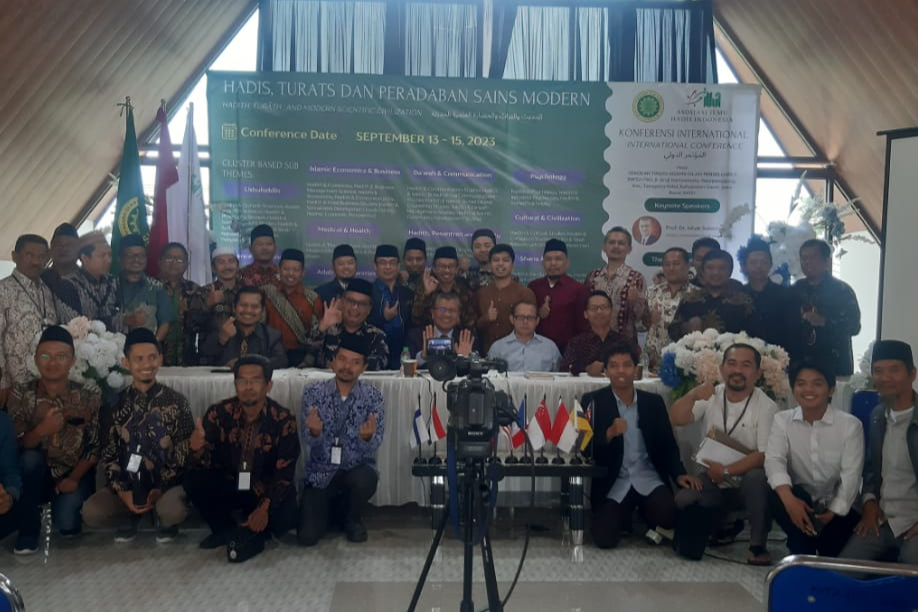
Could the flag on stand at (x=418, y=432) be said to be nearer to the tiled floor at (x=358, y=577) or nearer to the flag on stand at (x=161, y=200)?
the tiled floor at (x=358, y=577)

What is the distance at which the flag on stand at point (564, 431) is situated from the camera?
3.68m

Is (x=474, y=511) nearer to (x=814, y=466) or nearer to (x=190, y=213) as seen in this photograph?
(x=814, y=466)

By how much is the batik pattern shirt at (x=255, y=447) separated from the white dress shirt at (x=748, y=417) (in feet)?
6.53

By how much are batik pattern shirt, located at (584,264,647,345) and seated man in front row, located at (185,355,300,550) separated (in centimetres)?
221

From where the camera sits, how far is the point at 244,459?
362 centimetres

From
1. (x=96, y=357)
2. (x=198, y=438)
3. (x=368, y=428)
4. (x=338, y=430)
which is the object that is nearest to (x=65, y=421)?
(x=96, y=357)

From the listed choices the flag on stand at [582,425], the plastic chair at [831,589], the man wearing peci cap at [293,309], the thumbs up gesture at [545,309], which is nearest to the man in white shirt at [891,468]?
the flag on stand at [582,425]

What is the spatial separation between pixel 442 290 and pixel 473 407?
2.54 metres

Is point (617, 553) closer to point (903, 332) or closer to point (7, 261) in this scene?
point (903, 332)

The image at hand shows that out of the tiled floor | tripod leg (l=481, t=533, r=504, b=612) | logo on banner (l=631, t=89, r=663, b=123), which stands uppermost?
logo on banner (l=631, t=89, r=663, b=123)

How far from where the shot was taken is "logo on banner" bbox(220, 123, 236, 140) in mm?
5918

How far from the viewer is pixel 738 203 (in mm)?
6176

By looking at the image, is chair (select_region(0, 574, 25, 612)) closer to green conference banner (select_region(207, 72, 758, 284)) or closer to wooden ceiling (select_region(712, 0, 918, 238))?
green conference banner (select_region(207, 72, 758, 284))

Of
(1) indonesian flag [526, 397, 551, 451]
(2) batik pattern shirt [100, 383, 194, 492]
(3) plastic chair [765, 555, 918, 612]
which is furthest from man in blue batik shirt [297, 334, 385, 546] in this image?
(3) plastic chair [765, 555, 918, 612]
